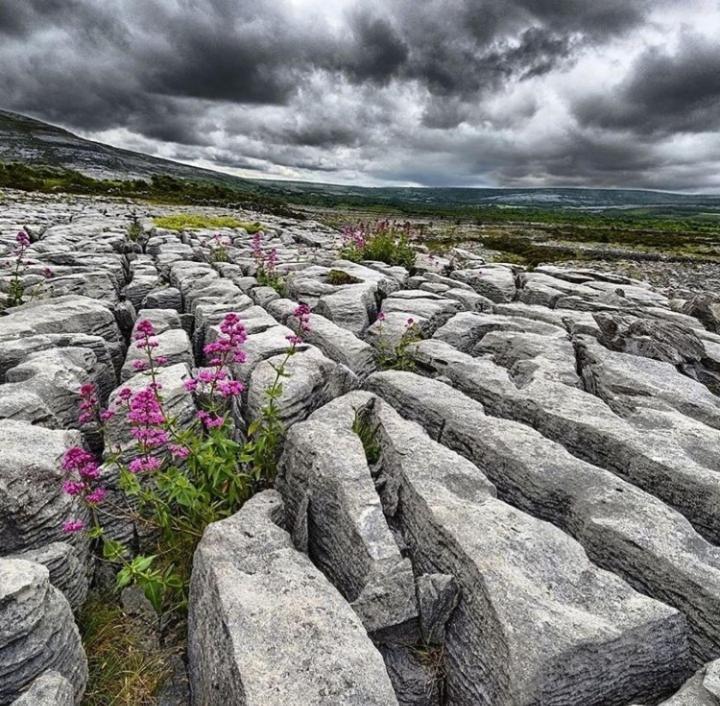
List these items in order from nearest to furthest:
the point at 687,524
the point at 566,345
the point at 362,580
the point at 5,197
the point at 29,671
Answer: the point at 29,671, the point at 362,580, the point at 687,524, the point at 566,345, the point at 5,197

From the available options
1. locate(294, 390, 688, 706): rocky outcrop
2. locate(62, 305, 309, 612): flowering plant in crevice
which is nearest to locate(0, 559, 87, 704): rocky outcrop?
locate(62, 305, 309, 612): flowering plant in crevice

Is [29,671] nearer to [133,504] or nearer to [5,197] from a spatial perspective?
[133,504]

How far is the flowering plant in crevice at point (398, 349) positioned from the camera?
9.85 m

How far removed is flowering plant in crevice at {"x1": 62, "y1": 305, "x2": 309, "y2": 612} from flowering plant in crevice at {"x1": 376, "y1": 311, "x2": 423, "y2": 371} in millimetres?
3578

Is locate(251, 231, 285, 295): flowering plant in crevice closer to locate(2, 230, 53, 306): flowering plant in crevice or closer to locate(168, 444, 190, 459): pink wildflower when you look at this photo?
locate(2, 230, 53, 306): flowering plant in crevice

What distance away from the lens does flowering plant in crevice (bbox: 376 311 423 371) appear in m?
9.85

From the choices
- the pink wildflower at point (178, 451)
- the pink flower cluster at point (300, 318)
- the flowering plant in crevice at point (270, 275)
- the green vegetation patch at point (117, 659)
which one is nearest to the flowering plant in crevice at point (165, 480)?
the pink wildflower at point (178, 451)

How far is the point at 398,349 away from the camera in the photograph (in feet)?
33.4

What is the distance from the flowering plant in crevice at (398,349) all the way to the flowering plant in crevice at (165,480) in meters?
3.58

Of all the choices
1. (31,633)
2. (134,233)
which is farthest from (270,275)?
(134,233)

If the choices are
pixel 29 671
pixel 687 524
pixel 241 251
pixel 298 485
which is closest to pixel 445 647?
pixel 298 485

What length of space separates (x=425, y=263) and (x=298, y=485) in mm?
16889

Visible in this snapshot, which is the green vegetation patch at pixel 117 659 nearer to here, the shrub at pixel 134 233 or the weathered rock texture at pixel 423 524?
the weathered rock texture at pixel 423 524

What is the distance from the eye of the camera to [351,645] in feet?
13.0
